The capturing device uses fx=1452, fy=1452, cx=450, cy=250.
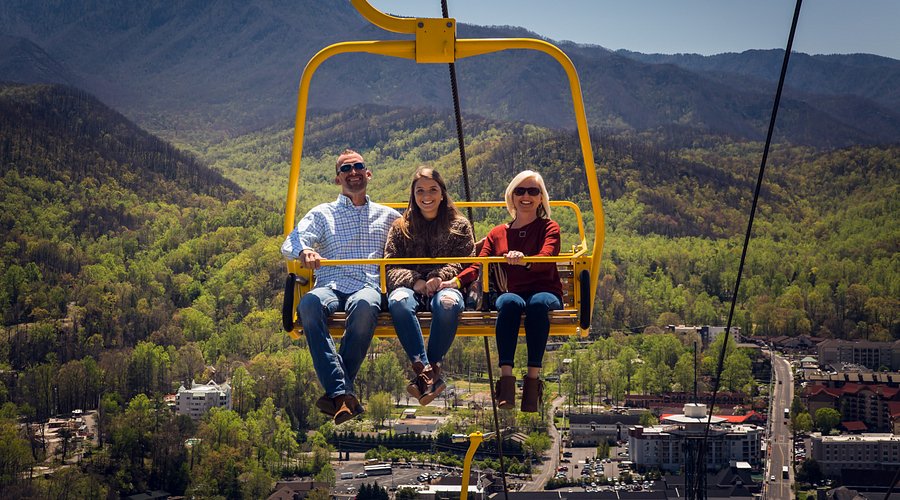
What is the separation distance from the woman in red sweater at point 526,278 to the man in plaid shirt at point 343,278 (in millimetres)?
507

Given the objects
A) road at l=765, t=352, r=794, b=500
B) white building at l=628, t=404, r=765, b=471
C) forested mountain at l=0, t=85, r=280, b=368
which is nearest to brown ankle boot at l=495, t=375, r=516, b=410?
road at l=765, t=352, r=794, b=500

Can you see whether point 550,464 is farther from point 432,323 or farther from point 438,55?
point 438,55

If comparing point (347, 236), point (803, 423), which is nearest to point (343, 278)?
point (347, 236)

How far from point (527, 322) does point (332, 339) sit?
0.89 metres

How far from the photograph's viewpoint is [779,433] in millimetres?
75188

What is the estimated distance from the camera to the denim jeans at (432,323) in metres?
6.49

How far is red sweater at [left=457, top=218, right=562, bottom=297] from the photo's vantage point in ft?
22.2

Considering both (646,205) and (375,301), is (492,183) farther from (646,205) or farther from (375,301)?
(375,301)

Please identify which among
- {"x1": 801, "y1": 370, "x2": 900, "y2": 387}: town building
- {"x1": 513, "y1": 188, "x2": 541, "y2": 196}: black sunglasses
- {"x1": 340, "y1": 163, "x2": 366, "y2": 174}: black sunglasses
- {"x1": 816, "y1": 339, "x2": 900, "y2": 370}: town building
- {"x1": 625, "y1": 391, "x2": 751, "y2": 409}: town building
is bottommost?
{"x1": 625, "y1": 391, "x2": 751, "y2": 409}: town building

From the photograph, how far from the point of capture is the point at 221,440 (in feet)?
240

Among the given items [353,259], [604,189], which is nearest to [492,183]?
[604,189]

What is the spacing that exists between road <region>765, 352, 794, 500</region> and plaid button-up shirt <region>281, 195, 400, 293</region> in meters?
52.9

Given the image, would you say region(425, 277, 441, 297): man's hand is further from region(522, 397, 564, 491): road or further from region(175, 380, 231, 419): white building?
region(175, 380, 231, 419): white building

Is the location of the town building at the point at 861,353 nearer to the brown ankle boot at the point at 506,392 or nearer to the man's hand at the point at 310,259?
the brown ankle boot at the point at 506,392
